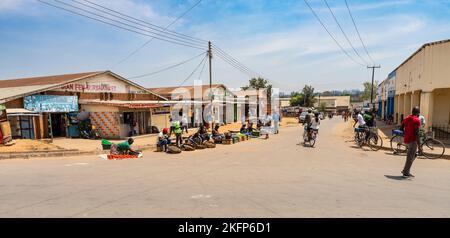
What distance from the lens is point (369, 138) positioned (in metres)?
13.3

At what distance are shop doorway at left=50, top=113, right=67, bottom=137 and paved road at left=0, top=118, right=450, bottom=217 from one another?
11.9 m

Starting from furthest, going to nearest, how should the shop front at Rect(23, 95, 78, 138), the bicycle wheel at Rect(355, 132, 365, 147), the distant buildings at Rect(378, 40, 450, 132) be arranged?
the shop front at Rect(23, 95, 78, 138) → the distant buildings at Rect(378, 40, 450, 132) → the bicycle wheel at Rect(355, 132, 365, 147)

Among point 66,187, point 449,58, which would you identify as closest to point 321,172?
point 66,187

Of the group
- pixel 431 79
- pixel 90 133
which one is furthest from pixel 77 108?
pixel 431 79

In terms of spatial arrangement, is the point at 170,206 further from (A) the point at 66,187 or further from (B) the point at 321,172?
(B) the point at 321,172

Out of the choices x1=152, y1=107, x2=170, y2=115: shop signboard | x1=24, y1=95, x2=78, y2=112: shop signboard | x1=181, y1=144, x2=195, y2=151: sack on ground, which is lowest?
x1=181, y1=144, x2=195, y2=151: sack on ground

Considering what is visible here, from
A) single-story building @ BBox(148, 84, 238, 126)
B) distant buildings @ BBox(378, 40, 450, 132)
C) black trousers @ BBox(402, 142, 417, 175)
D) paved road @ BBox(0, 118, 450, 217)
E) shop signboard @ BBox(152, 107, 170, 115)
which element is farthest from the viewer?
single-story building @ BBox(148, 84, 238, 126)

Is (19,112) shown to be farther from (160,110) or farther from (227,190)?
(227,190)

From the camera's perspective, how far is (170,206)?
4805 millimetres

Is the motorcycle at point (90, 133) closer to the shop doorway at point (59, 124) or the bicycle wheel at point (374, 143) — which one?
the shop doorway at point (59, 124)

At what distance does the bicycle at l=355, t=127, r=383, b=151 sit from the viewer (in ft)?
42.7

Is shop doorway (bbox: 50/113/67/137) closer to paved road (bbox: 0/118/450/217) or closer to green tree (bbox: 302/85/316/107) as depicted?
paved road (bbox: 0/118/450/217)

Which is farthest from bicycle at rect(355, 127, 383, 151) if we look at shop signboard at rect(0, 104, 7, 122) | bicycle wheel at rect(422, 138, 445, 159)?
shop signboard at rect(0, 104, 7, 122)
